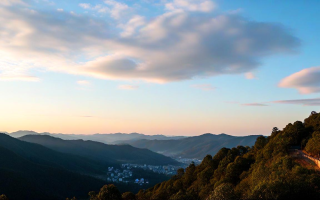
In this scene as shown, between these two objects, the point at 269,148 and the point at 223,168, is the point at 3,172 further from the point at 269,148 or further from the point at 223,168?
the point at 269,148

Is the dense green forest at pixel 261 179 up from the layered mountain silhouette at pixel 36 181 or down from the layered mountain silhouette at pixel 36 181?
up

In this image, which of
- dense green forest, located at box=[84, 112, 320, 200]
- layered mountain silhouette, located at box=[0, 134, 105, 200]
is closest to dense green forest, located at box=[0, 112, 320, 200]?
dense green forest, located at box=[84, 112, 320, 200]

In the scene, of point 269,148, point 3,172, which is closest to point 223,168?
point 269,148

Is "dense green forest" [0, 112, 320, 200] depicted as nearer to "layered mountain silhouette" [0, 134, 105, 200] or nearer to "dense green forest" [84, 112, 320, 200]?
"dense green forest" [84, 112, 320, 200]

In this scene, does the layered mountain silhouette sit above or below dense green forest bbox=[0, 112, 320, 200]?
below

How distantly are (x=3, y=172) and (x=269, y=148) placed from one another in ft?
469

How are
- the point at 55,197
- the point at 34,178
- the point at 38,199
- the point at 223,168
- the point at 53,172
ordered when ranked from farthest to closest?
the point at 53,172 < the point at 34,178 < the point at 55,197 < the point at 38,199 < the point at 223,168

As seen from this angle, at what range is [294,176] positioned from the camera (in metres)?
35.1

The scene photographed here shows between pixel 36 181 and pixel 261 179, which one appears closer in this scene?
pixel 261 179

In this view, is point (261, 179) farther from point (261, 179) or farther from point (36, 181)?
point (36, 181)

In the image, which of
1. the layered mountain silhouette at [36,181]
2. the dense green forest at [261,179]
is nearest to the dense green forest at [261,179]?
the dense green forest at [261,179]

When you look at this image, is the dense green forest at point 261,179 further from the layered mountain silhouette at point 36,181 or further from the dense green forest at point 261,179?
the layered mountain silhouette at point 36,181

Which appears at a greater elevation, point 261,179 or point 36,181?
point 261,179

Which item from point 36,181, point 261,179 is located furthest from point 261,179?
point 36,181
